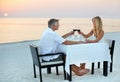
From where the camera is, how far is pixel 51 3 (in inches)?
358

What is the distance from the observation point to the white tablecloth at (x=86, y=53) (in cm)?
440

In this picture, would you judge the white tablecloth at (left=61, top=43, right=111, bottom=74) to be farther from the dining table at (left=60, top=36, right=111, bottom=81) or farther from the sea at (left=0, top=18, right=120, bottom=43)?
the sea at (left=0, top=18, right=120, bottom=43)

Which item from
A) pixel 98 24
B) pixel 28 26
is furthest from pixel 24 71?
pixel 28 26

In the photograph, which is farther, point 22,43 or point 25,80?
point 22,43

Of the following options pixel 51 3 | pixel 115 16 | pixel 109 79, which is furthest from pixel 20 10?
pixel 109 79

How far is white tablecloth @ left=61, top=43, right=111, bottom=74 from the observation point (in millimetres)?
4398

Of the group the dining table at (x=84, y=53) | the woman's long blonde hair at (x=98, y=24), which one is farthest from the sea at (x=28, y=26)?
the dining table at (x=84, y=53)

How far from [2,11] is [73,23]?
8.54 ft

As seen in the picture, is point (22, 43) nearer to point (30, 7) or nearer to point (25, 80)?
point (30, 7)

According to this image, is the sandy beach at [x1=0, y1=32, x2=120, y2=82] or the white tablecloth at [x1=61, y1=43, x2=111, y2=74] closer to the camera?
the white tablecloth at [x1=61, y1=43, x2=111, y2=74]

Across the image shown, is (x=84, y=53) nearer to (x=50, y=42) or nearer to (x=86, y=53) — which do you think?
(x=86, y=53)

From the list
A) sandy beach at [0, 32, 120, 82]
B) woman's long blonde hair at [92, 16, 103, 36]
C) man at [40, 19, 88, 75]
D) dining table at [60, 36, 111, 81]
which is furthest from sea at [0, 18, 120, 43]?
dining table at [60, 36, 111, 81]

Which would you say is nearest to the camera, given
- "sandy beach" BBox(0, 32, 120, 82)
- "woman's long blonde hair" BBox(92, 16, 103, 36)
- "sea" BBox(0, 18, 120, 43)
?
"sandy beach" BBox(0, 32, 120, 82)

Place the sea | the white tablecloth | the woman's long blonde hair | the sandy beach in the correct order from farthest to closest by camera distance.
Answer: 1. the sea
2. the woman's long blonde hair
3. the sandy beach
4. the white tablecloth
